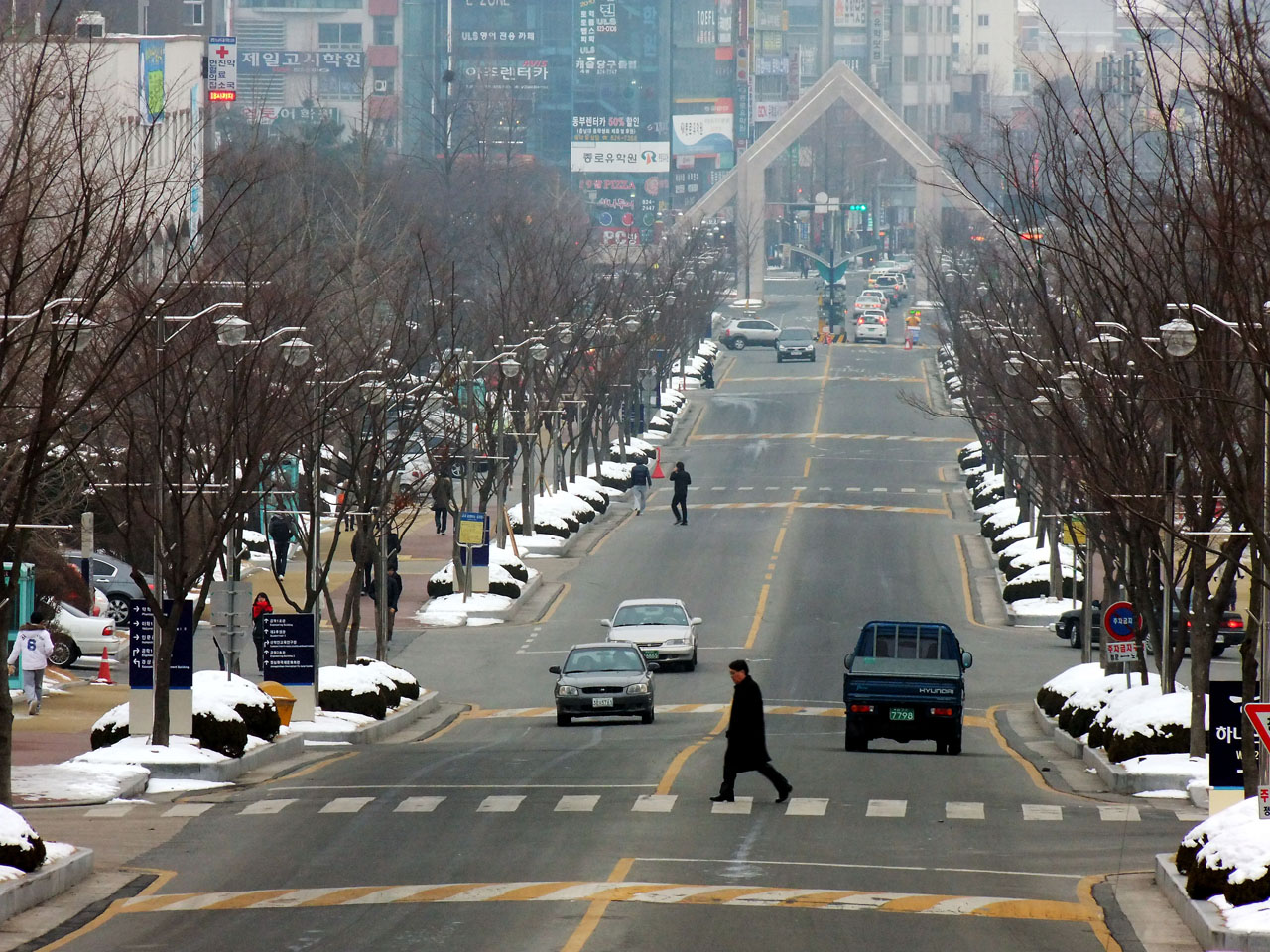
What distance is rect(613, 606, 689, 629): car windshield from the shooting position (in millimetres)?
40406

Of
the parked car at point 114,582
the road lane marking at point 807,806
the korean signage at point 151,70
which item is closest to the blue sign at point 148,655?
the road lane marking at point 807,806

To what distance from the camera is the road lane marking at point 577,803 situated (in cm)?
2097

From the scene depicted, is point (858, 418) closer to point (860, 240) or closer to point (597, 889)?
point (597, 889)

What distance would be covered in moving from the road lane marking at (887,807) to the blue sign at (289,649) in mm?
10378

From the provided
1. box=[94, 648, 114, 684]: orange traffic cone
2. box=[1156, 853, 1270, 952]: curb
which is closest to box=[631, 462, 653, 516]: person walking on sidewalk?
box=[94, 648, 114, 684]: orange traffic cone

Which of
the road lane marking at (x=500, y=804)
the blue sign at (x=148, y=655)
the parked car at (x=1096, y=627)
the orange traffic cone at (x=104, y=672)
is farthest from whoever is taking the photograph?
the parked car at (x=1096, y=627)

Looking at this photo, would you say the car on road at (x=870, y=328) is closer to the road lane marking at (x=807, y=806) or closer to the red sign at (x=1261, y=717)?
the road lane marking at (x=807, y=806)

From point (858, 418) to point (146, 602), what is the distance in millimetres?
66058

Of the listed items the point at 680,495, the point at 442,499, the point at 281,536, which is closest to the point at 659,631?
the point at 281,536

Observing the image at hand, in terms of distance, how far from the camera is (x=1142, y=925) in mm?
15383

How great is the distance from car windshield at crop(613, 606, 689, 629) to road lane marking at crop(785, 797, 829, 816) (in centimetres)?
1816

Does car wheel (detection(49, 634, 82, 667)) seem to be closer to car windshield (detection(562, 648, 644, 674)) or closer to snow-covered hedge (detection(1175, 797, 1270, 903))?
car windshield (detection(562, 648, 644, 674))

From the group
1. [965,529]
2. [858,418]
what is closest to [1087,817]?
[965,529]

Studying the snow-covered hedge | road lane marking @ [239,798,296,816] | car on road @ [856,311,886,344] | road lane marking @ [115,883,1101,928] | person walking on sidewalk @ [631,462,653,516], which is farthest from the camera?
car on road @ [856,311,886,344]
